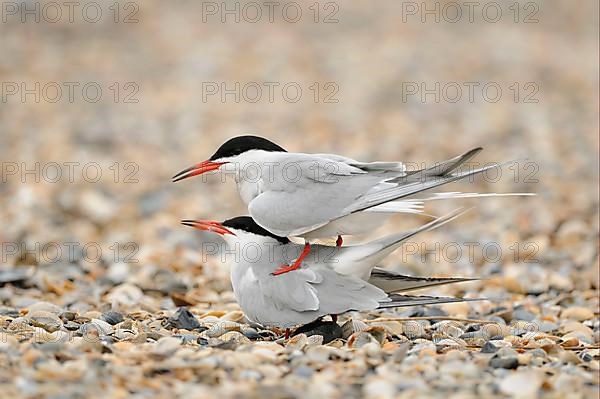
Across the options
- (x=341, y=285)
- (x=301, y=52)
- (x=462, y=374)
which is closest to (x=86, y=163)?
(x=301, y=52)

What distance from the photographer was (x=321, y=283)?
3639mm

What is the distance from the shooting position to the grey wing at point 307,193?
363cm

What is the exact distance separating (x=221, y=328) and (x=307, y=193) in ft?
2.11

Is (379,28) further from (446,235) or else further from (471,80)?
(446,235)

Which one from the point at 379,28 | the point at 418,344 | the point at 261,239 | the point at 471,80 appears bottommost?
the point at 418,344

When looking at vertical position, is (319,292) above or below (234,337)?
above

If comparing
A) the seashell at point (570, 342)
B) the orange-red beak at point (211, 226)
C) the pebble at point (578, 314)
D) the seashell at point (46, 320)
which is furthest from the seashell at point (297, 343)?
the pebble at point (578, 314)

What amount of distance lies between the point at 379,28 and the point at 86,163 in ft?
20.1

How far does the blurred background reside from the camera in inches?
235

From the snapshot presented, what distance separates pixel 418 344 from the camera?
3.54 m

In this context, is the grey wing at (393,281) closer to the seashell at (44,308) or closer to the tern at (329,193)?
the tern at (329,193)

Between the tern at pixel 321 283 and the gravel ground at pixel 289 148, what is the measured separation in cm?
14

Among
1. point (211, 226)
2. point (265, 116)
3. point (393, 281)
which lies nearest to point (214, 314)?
point (211, 226)

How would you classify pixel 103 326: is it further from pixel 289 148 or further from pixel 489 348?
pixel 289 148
